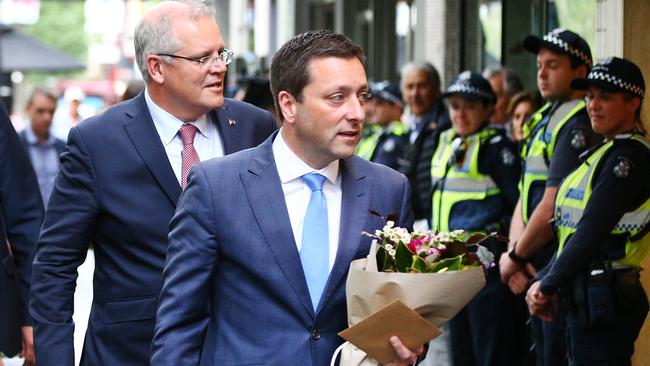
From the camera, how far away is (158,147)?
17.2 ft

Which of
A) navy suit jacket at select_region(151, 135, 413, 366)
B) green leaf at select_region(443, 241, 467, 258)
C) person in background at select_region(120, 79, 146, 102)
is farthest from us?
person in background at select_region(120, 79, 146, 102)

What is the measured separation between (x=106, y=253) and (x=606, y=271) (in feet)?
8.03

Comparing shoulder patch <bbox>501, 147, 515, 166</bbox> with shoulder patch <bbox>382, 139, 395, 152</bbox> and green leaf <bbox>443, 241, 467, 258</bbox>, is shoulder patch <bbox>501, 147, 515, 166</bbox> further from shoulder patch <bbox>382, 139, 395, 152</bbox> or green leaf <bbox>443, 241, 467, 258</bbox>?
Answer: green leaf <bbox>443, 241, 467, 258</bbox>

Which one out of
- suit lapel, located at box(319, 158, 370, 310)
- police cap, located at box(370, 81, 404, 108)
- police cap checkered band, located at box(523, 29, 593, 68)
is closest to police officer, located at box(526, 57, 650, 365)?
police cap checkered band, located at box(523, 29, 593, 68)

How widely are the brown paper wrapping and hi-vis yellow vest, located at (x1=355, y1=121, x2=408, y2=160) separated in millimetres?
6685

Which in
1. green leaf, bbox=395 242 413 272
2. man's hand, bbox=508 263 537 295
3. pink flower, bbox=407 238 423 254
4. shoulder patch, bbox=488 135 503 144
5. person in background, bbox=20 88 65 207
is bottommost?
man's hand, bbox=508 263 537 295

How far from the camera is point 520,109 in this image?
983cm

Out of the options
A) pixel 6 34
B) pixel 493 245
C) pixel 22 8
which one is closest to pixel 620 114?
pixel 493 245

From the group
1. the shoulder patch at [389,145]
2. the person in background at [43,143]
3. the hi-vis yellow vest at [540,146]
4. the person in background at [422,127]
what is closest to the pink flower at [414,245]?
the hi-vis yellow vest at [540,146]

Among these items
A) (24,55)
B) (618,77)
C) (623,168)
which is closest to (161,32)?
(623,168)

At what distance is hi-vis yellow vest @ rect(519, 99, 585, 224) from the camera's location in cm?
754

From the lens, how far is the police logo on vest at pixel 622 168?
6.33 meters

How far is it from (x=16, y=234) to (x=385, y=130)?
570cm

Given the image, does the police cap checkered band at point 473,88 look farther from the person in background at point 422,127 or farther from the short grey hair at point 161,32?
the short grey hair at point 161,32
